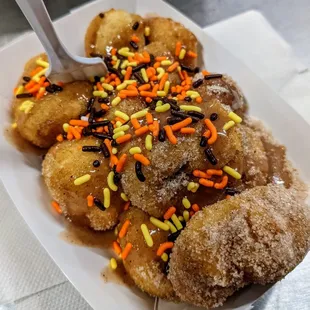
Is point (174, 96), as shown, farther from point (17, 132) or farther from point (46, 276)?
point (46, 276)

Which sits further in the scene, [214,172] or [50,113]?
[50,113]

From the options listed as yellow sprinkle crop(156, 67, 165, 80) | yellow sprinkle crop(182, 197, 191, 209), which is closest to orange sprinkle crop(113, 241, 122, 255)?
yellow sprinkle crop(182, 197, 191, 209)

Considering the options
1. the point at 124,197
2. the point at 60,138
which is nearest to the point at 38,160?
the point at 60,138

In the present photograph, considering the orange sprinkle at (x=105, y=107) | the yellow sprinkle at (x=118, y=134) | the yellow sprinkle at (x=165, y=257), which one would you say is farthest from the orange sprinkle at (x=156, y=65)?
the yellow sprinkle at (x=165, y=257)

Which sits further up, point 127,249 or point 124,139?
point 124,139

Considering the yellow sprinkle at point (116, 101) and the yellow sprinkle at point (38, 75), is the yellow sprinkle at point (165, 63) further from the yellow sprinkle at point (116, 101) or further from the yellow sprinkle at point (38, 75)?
the yellow sprinkle at point (38, 75)

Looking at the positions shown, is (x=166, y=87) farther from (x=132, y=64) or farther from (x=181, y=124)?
(x=181, y=124)
